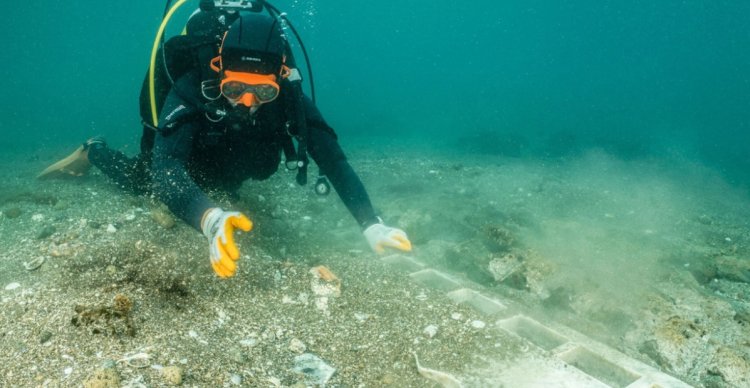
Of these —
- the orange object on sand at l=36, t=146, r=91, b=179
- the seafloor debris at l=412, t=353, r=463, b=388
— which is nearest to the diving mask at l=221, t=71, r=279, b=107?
the seafloor debris at l=412, t=353, r=463, b=388

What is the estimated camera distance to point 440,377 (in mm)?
2555

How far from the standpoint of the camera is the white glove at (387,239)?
364cm

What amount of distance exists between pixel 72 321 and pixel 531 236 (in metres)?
6.06

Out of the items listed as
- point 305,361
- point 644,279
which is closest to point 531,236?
point 644,279

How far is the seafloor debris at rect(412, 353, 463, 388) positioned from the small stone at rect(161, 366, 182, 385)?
4.80ft

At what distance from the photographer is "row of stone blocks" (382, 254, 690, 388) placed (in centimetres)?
273

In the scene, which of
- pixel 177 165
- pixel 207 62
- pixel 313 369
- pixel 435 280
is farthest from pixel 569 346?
pixel 207 62

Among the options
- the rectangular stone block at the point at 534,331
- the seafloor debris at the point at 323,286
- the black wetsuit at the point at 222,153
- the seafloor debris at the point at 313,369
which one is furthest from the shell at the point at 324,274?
the rectangular stone block at the point at 534,331

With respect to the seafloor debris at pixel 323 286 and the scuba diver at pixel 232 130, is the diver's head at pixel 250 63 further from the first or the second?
the seafloor debris at pixel 323 286

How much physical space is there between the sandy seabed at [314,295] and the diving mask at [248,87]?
57.7 inches

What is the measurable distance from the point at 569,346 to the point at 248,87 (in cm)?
344

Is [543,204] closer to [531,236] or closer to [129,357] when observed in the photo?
[531,236]

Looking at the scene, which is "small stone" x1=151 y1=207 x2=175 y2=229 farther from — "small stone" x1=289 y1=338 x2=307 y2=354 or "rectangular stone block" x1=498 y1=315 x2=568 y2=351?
"rectangular stone block" x1=498 y1=315 x2=568 y2=351

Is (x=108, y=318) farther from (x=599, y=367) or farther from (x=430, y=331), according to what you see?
(x=599, y=367)
